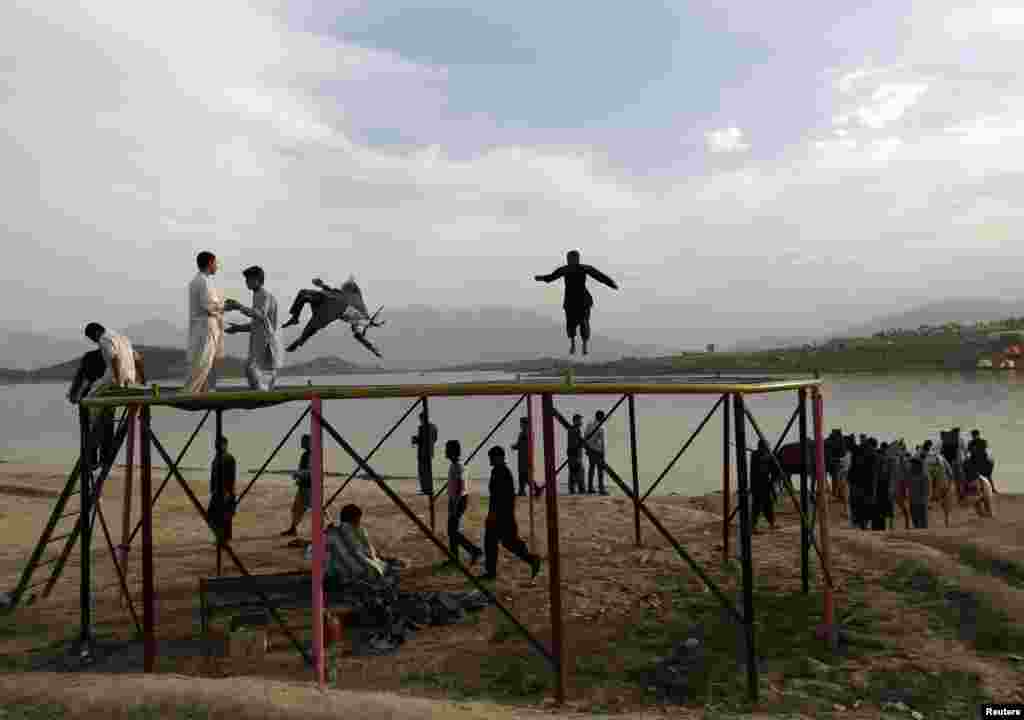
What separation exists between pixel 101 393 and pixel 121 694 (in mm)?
4210

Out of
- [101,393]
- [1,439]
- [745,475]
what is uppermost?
[101,393]

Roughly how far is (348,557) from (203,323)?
366cm

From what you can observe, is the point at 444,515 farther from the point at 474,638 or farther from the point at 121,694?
the point at 121,694

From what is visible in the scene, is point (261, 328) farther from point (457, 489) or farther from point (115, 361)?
point (457, 489)

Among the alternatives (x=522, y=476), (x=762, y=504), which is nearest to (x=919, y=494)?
(x=762, y=504)

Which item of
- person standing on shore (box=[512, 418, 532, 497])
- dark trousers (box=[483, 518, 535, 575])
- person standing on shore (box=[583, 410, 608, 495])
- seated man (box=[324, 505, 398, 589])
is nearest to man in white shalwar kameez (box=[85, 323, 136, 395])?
seated man (box=[324, 505, 398, 589])

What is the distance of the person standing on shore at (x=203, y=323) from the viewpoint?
9.63 meters

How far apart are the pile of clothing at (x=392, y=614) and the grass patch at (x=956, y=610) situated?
645 cm

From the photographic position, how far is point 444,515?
1919 cm

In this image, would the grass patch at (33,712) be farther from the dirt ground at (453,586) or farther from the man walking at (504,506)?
the man walking at (504,506)

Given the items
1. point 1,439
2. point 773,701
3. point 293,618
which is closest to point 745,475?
point 773,701

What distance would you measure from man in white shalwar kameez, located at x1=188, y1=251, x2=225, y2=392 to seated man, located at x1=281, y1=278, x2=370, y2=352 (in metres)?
0.89

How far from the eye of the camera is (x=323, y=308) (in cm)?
1002

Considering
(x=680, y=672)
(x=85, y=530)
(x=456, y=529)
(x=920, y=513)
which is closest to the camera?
Answer: (x=680, y=672)
